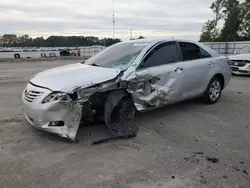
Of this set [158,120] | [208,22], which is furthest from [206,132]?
[208,22]

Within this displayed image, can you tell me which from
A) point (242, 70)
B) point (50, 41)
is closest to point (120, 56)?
point (242, 70)

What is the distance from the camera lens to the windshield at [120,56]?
454 centimetres

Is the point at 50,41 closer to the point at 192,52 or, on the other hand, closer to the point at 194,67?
the point at 192,52

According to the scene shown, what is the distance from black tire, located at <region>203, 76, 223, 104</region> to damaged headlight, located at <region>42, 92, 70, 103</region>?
348 centimetres

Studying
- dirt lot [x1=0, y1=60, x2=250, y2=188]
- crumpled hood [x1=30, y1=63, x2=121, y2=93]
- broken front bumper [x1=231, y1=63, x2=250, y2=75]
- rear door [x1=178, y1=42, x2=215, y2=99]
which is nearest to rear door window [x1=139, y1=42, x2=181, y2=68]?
rear door [x1=178, y1=42, x2=215, y2=99]

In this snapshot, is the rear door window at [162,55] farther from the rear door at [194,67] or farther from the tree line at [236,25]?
the tree line at [236,25]

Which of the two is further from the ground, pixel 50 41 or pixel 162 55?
pixel 50 41

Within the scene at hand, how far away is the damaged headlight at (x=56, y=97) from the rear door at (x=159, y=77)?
115cm

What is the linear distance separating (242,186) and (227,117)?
102 inches

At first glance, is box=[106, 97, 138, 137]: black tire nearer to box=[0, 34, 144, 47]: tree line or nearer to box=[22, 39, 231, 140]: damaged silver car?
box=[22, 39, 231, 140]: damaged silver car

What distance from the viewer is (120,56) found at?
190 inches

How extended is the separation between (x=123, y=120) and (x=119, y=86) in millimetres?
579

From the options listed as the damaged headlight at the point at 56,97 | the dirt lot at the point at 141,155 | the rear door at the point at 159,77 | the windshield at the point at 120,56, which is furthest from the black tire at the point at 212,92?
the damaged headlight at the point at 56,97

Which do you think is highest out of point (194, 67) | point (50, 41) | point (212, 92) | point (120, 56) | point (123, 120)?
point (50, 41)
